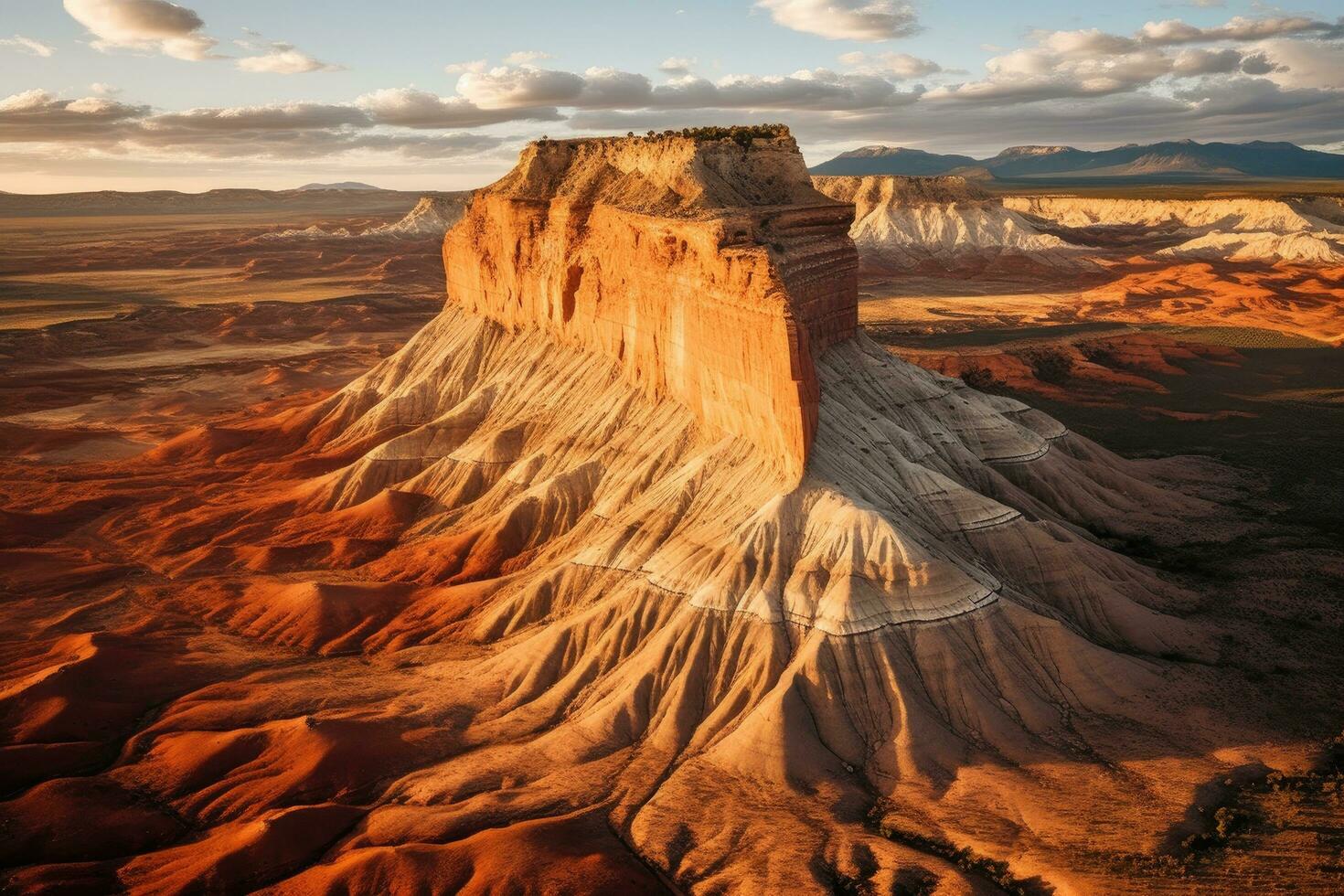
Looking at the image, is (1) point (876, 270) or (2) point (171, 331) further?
(1) point (876, 270)

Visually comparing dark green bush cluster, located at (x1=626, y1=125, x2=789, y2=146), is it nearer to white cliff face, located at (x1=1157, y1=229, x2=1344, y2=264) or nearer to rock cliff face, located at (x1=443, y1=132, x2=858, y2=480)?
rock cliff face, located at (x1=443, y1=132, x2=858, y2=480)

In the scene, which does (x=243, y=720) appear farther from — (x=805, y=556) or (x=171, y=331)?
(x=171, y=331)

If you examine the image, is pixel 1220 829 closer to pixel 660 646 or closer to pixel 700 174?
pixel 660 646

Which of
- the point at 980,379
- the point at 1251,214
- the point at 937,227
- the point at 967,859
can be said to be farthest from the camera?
the point at 937,227

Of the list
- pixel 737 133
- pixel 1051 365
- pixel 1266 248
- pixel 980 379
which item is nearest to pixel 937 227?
pixel 1266 248

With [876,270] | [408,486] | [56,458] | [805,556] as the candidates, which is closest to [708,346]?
[805,556]

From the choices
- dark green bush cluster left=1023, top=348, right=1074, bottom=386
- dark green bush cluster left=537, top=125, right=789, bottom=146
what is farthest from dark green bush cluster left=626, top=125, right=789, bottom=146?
dark green bush cluster left=1023, top=348, right=1074, bottom=386
